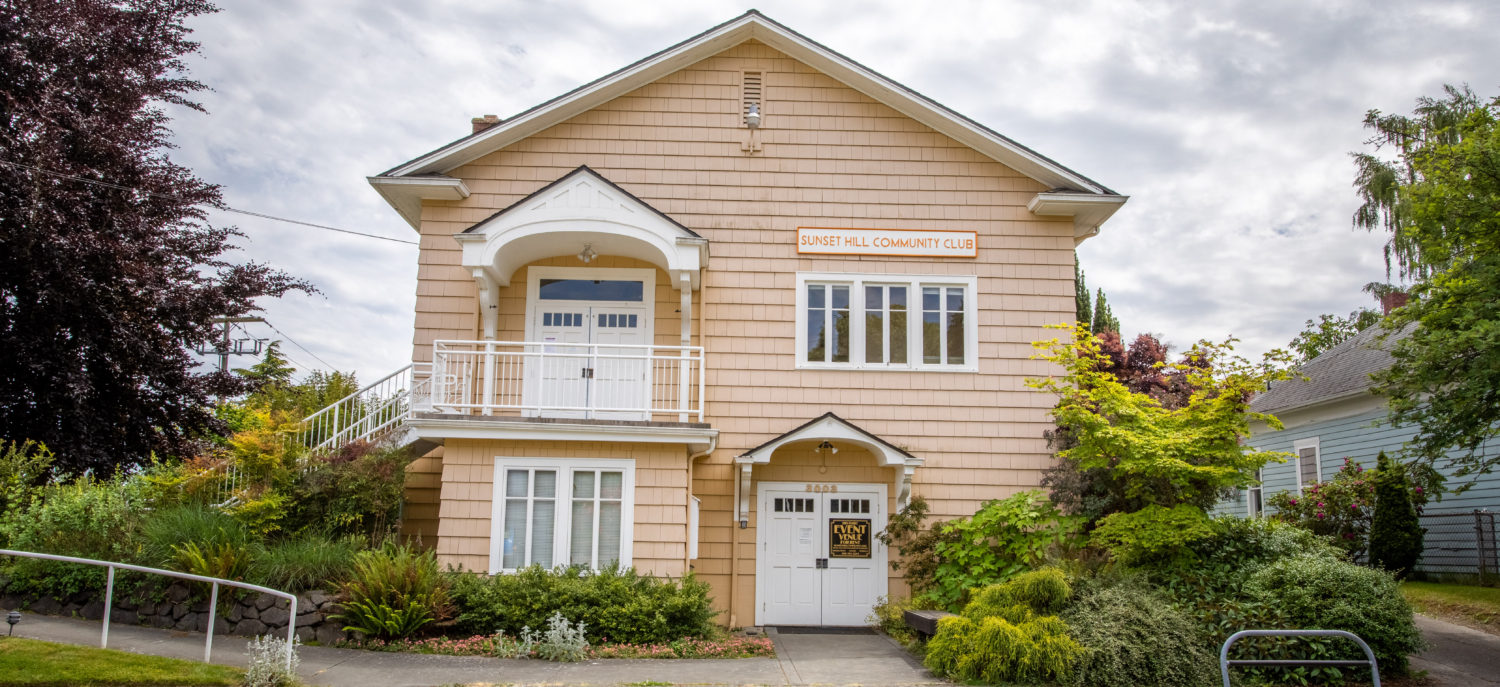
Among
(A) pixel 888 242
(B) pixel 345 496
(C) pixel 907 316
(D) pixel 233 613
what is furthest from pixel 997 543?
(D) pixel 233 613

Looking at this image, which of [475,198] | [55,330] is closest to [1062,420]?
[475,198]

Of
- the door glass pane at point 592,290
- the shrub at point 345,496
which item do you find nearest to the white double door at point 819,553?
the door glass pane at point 592,290

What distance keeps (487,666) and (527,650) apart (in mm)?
719

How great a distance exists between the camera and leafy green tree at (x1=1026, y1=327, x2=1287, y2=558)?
11.7m

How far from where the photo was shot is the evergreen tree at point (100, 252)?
14.3 m

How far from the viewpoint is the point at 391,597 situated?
11.3 metres

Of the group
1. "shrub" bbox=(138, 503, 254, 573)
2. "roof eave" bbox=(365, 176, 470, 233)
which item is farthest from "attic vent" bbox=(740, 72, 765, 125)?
"shrub" bbox=(138, 503, 254, 573)

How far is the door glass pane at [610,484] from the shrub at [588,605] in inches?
46.7

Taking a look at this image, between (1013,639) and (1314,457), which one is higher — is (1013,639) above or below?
below

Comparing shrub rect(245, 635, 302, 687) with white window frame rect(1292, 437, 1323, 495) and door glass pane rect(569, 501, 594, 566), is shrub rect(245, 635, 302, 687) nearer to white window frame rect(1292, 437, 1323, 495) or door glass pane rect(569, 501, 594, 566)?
door glass pane rect(569, 501, 594, 566)

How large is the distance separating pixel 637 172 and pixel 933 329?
17.3ft

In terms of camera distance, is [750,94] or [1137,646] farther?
[750,94]

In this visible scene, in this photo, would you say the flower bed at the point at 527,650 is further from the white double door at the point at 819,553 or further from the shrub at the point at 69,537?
the shrub at the point at 69,537

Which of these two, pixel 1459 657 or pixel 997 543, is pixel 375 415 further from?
pixel 1459 657
